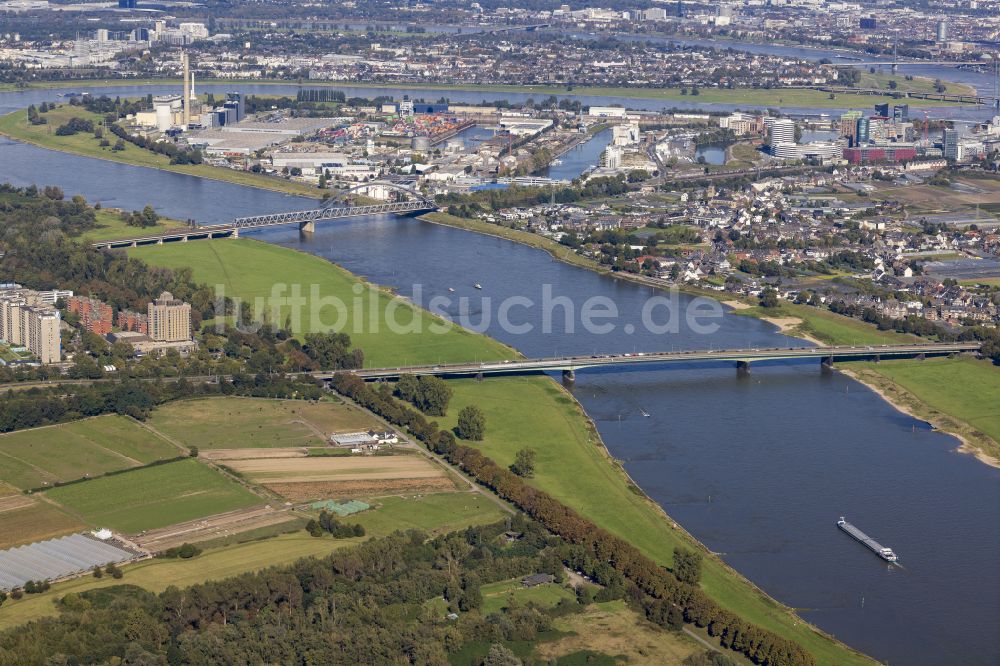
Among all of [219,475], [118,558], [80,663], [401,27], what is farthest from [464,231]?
[401,27]

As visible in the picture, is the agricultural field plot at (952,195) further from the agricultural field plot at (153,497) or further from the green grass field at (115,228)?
the agricultural field plot at (153,497)

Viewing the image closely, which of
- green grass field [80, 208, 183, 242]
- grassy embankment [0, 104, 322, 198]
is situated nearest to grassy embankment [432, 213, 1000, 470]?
green grass field [80, 208, 183, 242]

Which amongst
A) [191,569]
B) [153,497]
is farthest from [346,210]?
[191,569]

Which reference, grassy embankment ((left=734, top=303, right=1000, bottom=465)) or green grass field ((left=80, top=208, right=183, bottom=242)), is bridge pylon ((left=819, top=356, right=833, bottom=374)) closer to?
grassy embankment ((left=734, top=303, right=1000, bottom=465))

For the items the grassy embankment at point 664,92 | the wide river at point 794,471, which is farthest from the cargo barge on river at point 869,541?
the grassy embankment at point 664,92

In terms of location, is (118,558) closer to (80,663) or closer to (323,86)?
(80,663)
